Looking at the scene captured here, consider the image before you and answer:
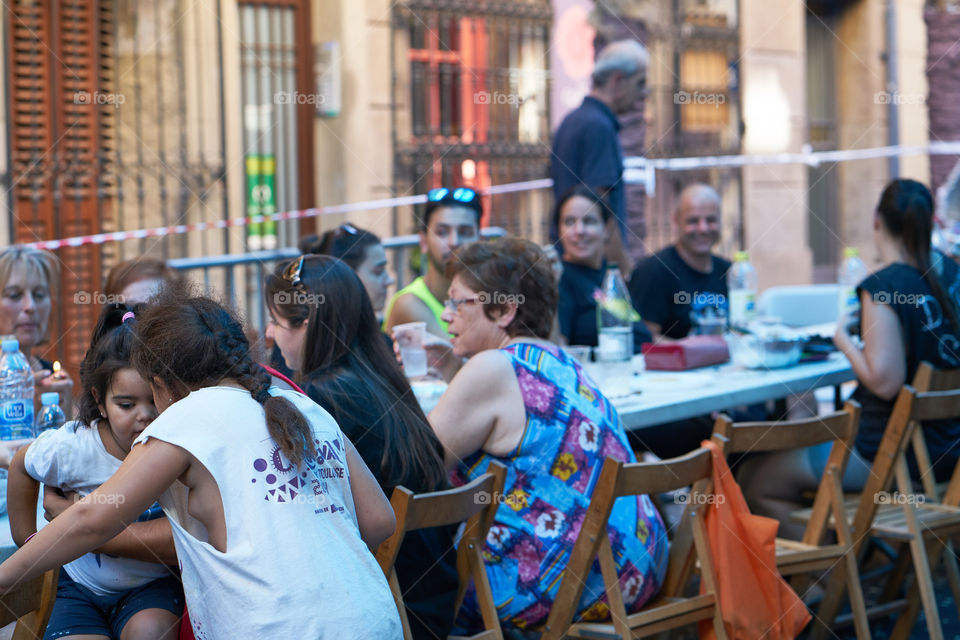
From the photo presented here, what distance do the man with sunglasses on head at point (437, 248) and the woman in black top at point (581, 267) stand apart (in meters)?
0.46

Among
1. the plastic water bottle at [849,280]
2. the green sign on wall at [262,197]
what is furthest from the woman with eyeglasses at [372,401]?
the green sign on wall at [262,197]

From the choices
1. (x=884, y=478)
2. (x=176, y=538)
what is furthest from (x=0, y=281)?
(x=884, y=478)

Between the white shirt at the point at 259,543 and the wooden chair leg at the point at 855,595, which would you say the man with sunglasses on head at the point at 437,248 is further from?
the white shirt at the point at 259,543

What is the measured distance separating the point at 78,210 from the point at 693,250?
381 cm

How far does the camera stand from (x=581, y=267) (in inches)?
203

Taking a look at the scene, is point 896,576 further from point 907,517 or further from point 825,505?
point 825,505

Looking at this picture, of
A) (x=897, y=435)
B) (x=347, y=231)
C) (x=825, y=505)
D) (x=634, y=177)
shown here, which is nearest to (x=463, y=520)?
(x=825, y=505)

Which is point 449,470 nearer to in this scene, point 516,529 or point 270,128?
point 516,529

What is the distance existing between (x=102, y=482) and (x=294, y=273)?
2.32 ft

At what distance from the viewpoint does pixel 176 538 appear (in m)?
2.06

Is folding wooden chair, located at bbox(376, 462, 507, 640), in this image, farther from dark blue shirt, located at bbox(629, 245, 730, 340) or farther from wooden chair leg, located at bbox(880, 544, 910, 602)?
dark blue shirt, located at bbox(629, 245, 730, 340)

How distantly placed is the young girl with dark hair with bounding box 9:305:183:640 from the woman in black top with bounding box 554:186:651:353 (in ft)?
9.12

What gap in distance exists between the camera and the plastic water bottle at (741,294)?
5.24 meters

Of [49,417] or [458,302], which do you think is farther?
[458,302]
